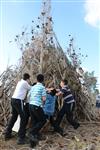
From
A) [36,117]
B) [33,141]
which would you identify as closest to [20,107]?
[36,117]

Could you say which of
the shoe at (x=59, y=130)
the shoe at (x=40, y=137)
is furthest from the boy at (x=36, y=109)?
the shoe at (x=59, y=130)

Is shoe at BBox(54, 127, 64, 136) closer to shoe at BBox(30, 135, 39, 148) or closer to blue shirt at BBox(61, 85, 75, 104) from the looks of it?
blue shirt at BBox(61, 85, 75, 104)

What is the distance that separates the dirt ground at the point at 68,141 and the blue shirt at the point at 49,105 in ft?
2.02

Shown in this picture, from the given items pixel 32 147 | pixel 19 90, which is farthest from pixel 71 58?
pixel 32 147

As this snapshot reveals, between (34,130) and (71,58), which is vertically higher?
(71,58)

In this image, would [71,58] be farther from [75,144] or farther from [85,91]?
[75,144]

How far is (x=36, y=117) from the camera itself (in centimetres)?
893

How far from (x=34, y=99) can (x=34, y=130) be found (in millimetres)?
719

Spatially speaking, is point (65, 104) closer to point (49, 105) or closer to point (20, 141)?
point (49, 105)

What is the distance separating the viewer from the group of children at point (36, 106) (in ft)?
29.3

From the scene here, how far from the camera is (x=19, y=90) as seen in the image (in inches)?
366

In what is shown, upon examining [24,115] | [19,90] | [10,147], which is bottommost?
[10,147]

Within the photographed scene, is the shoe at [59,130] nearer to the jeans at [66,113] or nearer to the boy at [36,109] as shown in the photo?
the jeans at [66,113]

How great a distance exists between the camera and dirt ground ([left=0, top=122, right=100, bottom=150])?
8.78 m
